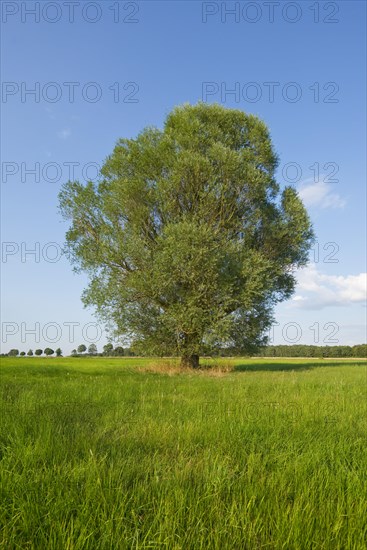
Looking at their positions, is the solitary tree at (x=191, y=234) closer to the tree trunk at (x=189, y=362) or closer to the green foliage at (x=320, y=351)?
the tree trunk at (x=189, y=362)

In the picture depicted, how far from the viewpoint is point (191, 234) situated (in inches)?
955

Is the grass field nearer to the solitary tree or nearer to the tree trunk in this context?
the solitary tree

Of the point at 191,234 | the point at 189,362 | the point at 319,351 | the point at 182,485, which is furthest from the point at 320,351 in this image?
the point at 182,485

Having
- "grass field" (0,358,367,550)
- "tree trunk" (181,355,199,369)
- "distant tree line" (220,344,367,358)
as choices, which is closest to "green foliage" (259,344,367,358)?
"distant tree line" (220,344,367,358)

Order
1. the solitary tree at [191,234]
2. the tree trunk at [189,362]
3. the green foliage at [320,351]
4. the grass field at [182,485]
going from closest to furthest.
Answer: the grass field at [182,485] < the solitary tree at [191,234] < the tree trunk at [189,362] < the green foliage at [320,351]

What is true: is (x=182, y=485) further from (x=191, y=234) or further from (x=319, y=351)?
(x=319, y=351)

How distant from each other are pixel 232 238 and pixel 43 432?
24.1 meters

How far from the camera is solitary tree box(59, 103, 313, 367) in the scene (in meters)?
24.9

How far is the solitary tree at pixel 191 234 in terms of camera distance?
24.9 meters

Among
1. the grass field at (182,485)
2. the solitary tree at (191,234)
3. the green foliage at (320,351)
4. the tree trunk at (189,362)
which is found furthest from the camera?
the green foliage at (320,351)

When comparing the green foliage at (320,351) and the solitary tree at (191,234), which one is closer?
the solitary tree at (191,234)

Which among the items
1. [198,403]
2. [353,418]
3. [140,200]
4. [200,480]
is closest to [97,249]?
[140,200]

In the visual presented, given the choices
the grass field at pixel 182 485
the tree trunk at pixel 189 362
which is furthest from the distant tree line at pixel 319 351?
the grass field at pixel 182 485

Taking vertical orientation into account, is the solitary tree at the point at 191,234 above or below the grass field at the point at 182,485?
above
